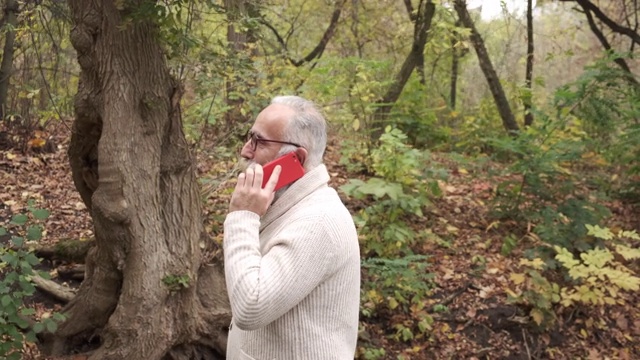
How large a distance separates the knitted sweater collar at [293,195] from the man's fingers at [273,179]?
0.31 ft

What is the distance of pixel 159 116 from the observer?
12.9 feet

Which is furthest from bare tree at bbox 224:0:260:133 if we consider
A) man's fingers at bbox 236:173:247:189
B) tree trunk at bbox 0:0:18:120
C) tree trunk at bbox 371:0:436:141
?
tree trunk at bbox 0:0:18:120

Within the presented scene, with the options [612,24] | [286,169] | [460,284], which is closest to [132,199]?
[286,169]

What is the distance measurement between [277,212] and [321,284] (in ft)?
1.07

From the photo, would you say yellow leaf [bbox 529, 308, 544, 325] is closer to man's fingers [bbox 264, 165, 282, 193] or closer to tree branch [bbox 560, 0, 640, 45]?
man's fingers [bbox 264, 165, 282, 193]

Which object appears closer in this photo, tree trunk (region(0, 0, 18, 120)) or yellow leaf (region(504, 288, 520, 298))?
yellow leaf (region(504, 288, 520, 298))

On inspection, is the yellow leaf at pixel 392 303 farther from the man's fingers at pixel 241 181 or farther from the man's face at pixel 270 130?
the man's fingers at pixel 241 181

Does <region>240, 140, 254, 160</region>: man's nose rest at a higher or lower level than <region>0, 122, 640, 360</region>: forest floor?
higher

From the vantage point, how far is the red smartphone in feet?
6.95

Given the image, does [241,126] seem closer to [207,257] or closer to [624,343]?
[207,257]

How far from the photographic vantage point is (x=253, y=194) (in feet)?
6.68

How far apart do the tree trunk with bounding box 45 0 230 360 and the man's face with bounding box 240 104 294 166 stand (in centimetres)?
171

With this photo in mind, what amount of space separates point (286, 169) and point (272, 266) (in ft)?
1.34

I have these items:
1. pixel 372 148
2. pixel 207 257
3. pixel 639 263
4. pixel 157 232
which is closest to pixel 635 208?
pixel 639 263
